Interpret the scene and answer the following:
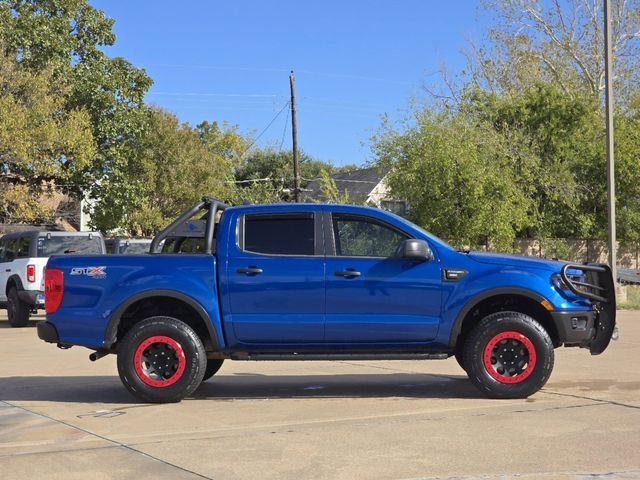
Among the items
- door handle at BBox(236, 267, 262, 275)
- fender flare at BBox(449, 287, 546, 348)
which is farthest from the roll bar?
fender flare at BBox(449, 287, 546, 348)

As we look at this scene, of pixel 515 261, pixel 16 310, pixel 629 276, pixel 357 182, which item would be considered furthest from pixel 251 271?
pixel 357 182

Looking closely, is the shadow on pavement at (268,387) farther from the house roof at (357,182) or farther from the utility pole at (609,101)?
the house roof at (357,182)

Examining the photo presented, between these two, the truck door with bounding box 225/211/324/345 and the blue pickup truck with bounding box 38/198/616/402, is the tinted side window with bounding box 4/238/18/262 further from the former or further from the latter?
the truck door with bounding box 225/211/324/345

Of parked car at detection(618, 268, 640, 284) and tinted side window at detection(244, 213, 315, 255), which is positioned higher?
tinted side window at detection(244, 213, 315, 255)

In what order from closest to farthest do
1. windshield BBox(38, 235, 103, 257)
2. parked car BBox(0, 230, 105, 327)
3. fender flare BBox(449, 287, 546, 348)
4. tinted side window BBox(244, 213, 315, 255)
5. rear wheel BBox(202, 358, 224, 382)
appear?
fender flare BBox(449, 287, 546, 348), tinted side window BBox(244, 213, 315, 255), rear wheel BBox(202, 358, 224, 382), parked car BBox(0, 230, 105, 327), windshield BBox(38, 235, 103, 257)

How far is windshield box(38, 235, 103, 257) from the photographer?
19359 mm

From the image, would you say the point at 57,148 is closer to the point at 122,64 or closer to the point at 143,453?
the point at 122,64

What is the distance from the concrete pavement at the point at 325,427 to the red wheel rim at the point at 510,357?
0.28m

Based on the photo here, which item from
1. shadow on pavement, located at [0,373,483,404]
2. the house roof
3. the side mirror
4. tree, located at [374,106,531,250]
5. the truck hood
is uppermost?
the house roof

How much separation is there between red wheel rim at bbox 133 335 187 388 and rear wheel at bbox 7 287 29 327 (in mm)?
11609

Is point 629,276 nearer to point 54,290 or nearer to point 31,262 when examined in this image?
point 31,262

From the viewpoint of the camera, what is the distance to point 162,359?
8734 millimetres

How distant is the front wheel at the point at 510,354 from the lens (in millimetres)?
8625

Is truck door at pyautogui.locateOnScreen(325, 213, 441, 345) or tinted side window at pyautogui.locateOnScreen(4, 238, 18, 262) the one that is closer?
truck door at pyautogui.locateOnScreen(325, 213, 441, 345)
